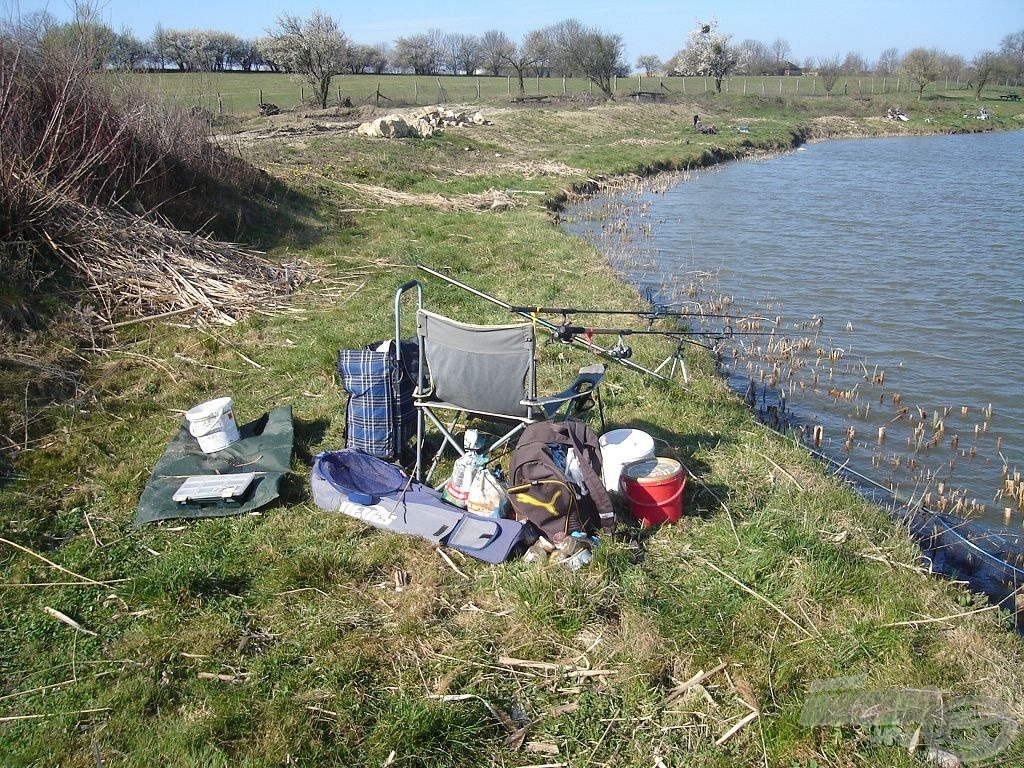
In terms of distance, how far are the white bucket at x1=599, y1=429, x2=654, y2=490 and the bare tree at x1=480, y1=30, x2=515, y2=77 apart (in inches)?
2830

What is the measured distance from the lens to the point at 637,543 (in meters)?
4.32

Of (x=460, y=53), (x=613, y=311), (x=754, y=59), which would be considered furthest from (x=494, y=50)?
(x=613, y=311)

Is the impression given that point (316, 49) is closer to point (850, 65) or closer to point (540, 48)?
point (540, 48)

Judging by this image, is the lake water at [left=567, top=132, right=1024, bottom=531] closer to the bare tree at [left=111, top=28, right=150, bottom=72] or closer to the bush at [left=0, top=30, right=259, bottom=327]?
the bush at [left=0, top=30, right=259, bottom=327]

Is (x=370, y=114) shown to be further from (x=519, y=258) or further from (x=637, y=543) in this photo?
(x=637, y=543)

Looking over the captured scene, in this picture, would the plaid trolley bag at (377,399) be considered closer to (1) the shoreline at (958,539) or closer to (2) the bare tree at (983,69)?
(1) the shoreline at (958,539)

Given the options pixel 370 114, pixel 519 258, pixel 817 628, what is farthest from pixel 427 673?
pixel 370 114

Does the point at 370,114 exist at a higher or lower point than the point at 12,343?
higher

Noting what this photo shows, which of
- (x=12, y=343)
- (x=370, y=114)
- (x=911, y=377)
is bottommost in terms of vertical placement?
(x=911, y=377)

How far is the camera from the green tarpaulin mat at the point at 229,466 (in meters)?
4.66

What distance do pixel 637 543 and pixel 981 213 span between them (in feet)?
56.3

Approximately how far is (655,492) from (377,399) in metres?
1.95

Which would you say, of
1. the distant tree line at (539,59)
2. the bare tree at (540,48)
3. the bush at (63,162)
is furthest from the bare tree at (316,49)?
the bare tree at (540,48)

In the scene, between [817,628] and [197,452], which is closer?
[817,628]
